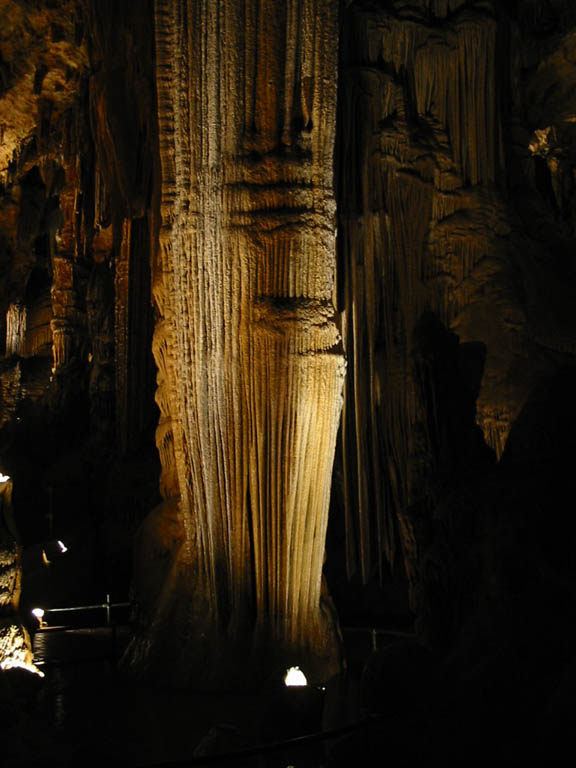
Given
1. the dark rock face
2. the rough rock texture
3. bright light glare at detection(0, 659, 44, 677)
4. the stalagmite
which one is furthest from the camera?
the stalagmite

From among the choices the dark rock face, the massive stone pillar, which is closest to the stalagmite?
the dark rock face

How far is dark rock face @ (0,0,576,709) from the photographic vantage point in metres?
3.59

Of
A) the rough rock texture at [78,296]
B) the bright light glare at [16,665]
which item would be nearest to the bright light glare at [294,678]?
the bright light glare at [16,665]

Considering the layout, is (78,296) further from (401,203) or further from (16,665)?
(16,665)

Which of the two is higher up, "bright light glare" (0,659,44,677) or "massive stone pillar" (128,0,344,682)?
"massive stone pillar" (128,0,344,682)

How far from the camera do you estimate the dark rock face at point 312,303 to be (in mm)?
3594

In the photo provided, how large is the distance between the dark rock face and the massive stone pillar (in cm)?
2

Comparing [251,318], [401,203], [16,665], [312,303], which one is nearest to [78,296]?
[401,203]

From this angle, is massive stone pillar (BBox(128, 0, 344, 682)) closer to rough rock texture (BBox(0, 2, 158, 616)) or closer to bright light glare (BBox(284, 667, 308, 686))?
bright light glare (BBox(284, 667, 308, 686))

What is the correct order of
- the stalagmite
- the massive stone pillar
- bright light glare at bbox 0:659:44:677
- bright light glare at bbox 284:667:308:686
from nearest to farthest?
1. bright light glare at bbox 284:667:308:686
2. bright light glare at bbox 0:659:44:677
3. the massive stone pillar
4. the stalagmite

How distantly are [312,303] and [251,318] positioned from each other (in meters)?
0.41

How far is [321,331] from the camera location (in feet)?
18.1

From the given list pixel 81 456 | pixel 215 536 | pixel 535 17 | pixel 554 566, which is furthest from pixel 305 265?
pixel 81 456

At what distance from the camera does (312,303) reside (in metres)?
5.51
